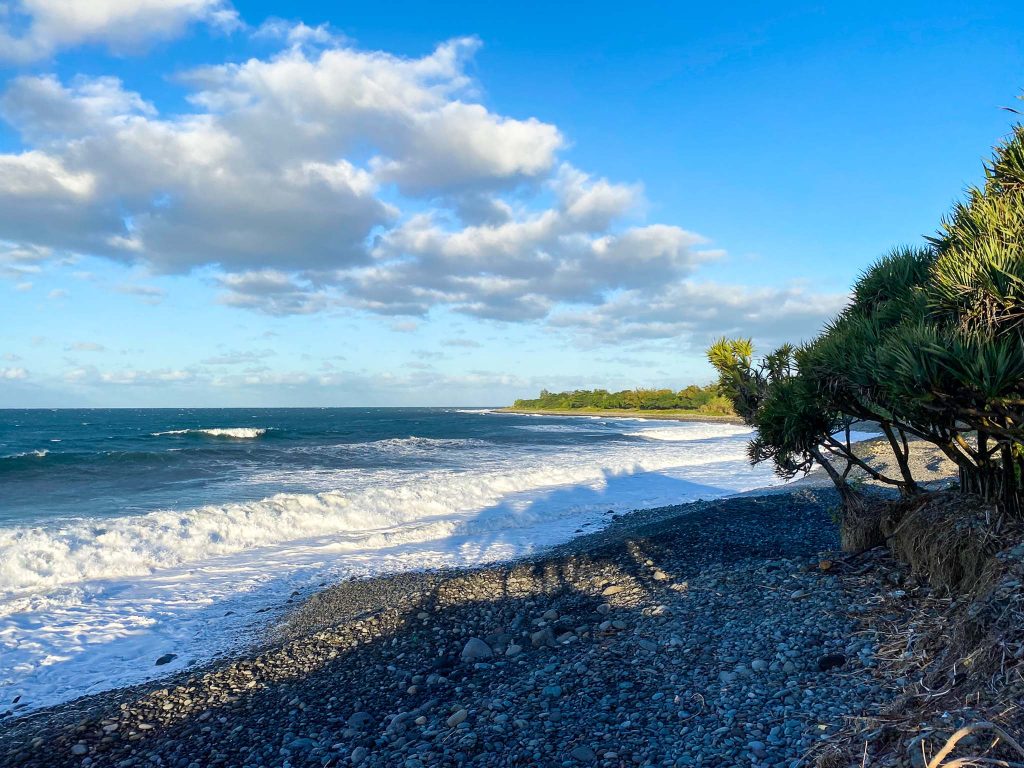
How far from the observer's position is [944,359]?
4.67m

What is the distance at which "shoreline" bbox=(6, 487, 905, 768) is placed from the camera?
470 centimetres

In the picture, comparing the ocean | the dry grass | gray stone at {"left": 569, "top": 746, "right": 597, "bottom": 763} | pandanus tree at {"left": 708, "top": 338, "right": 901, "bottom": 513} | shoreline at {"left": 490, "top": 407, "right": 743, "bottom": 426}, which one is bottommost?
the ocean

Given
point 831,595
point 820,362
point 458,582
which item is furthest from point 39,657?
point 820,362

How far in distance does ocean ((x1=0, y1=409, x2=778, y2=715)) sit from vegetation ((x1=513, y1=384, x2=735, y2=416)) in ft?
206

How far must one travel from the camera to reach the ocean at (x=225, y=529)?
8.41m

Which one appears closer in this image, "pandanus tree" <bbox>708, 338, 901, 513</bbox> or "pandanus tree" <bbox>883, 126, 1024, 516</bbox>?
"pandanus tree" <bbox>883, 126, 1024, 516</bbox>

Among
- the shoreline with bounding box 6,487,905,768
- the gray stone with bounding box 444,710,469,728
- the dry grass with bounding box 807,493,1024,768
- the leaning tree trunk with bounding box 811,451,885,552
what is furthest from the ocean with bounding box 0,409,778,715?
the dry grass with bounding box 807,493,1024,768

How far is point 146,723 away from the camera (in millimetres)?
5738

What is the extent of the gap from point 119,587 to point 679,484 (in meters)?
17.9

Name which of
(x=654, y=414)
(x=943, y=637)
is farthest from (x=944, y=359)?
(x=654, y=414)

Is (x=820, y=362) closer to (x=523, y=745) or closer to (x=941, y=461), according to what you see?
(x=523, y=745)

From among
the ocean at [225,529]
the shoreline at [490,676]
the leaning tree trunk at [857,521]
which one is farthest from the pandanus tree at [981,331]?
the ocean at [225,529]

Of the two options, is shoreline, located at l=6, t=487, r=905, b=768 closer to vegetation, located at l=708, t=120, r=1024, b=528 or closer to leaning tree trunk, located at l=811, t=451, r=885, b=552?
leaning tree trunk, located at l=811, t=451, r=885, b=552

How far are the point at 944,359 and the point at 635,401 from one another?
122m
